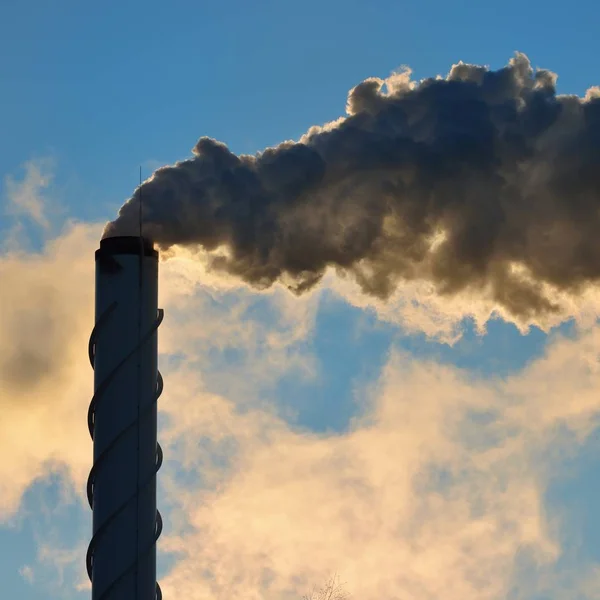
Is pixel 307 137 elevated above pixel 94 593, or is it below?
above

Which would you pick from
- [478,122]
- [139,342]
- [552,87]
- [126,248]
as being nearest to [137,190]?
[126,248]

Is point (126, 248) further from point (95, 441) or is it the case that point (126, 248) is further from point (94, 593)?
point (94, 593)

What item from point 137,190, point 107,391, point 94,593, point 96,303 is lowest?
point 94,593

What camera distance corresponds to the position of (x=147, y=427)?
105ft

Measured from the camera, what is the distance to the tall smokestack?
103ft

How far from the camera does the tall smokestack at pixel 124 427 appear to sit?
103ft

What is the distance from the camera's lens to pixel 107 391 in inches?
1249

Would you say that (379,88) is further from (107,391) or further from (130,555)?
(130,555)

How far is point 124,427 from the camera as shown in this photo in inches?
1244

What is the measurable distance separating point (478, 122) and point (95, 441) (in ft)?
47.5

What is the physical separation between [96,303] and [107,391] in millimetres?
2480

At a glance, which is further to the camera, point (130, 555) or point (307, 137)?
point (307, 137)

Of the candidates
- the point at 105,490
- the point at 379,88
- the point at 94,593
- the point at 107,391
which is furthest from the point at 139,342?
the point at 379,88

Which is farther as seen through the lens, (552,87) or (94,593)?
(552,87)
